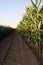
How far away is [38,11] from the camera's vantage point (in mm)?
15414

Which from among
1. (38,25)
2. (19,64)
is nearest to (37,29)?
(38,25)

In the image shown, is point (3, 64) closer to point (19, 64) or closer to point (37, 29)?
point (19, 64)

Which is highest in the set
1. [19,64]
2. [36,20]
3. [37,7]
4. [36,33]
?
[37,7]

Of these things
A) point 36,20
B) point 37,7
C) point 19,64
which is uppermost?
point 37,7

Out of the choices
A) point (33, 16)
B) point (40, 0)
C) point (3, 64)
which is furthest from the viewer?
point (33, 16)

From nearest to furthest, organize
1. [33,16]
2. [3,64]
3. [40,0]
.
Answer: [3,64] < [40,0] < [33,16]

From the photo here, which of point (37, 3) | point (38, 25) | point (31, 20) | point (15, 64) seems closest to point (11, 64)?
point (15, 64)

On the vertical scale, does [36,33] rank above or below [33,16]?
A: below

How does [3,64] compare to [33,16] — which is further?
[33,16]

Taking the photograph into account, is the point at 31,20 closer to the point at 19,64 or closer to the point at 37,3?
the point at 37,3

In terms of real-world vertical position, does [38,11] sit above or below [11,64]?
above

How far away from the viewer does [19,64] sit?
10227 mm

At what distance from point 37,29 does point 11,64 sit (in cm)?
572

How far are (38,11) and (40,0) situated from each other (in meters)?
1.00
